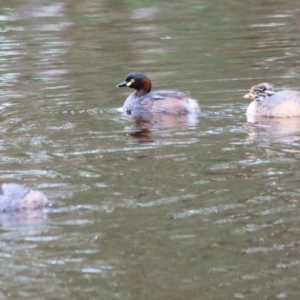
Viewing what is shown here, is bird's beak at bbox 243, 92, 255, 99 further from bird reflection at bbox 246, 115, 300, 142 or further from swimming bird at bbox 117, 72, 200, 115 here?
swimming bird at bbox 117, 72, 200, 115

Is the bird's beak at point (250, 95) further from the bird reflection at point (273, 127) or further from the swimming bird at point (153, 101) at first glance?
the swimming bird at point (153, 101)

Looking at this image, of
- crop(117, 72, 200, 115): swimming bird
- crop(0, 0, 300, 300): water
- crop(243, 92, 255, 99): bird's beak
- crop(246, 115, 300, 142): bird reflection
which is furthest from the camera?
crop(243, 92, 255, 99): bird's beak

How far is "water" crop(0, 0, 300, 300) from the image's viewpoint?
6574mm

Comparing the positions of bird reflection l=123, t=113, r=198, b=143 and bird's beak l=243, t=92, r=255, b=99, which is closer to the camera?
bird reflection l=123, t=113, r=198, b=143

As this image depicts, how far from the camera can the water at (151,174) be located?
6.57 metres

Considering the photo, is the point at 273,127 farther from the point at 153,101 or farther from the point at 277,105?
the point at 153,101

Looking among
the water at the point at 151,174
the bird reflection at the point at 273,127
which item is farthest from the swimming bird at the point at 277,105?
the water at the point at 151,174

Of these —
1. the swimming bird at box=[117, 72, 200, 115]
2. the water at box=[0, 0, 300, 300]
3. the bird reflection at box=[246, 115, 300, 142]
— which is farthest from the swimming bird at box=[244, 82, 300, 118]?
the swimming bird at box=[117, 72, 200, 115]

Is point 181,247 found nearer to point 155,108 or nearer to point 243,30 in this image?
point 155,108

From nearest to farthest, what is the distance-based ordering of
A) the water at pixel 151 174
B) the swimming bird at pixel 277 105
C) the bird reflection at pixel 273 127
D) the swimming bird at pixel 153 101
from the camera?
1. the water at pixel 151 174
2. the bird reflection at pixel 273 127
3. the swimming bird at pixel 277 105
4. the swimming bird at pixel 153 101

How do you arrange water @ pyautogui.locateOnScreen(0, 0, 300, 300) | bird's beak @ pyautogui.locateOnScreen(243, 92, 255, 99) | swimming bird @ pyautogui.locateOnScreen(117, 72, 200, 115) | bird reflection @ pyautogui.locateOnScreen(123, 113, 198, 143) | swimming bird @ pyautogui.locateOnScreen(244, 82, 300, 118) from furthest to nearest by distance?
1. bird's beak @ pyautogui.locateOnScreen(243, 92, 255, 99)
2. swimming bird @ pyautogui.locateOnScreen(117, 72, 200, 115)
3. swimming bird @ pyautogui.locateOnScreen(244, 82, 300, 118)
4. bird reflection @ pyautogui.locateOnScreen(123, 113, 198, 143)
5. water @ pyautogui.locateOnScreen(0, 0, 300, 300)

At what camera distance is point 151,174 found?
8781 mm

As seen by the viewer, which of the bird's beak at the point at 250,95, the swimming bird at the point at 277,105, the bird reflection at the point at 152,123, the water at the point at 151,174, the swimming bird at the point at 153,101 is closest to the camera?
the water at the point at 151,174

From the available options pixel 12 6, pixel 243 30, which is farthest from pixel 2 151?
pixel 12 6
